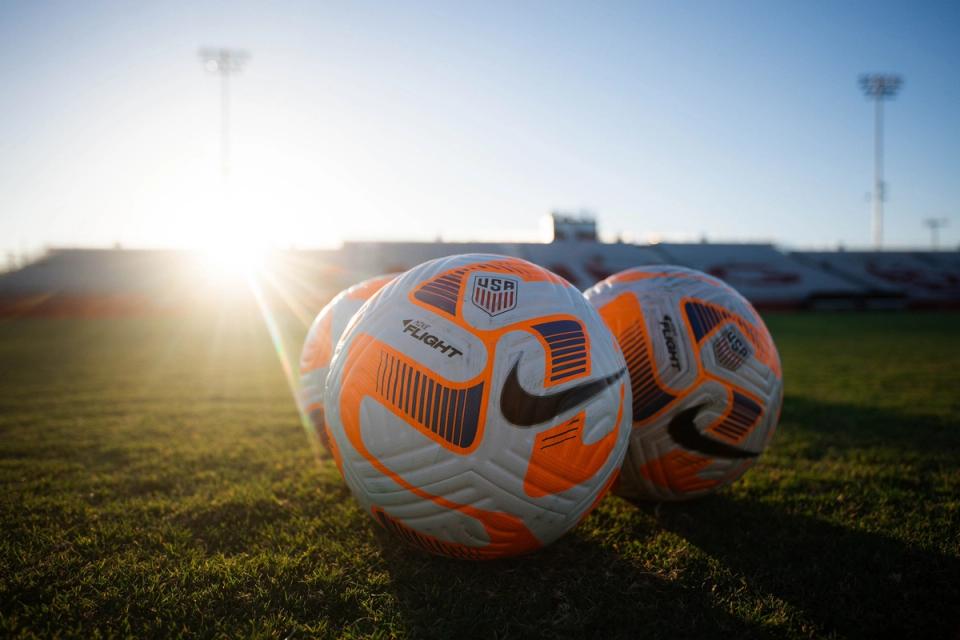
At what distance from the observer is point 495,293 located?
263cm

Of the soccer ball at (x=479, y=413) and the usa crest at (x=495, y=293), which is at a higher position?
the usa crest at (x=495, y=293)

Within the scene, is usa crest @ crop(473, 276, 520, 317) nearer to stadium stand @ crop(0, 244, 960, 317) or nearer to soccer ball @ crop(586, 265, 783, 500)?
soccer ball @ crop(586, 265, 783, 500)

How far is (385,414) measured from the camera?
2.45m

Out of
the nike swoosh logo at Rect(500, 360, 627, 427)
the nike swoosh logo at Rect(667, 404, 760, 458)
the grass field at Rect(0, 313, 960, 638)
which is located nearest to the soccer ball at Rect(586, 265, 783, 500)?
the nike swoosh logo at Rect(667, 404, 760, 458)

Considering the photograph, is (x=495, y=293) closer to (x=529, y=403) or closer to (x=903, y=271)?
(x=529, y=403)

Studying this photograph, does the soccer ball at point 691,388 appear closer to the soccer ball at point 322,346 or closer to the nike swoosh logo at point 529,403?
the nike swoosh logo at point 529,403

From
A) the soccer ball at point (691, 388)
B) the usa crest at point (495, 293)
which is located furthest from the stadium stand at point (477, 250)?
the usa crest at point (495, 293)

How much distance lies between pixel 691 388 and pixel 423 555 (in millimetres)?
1830

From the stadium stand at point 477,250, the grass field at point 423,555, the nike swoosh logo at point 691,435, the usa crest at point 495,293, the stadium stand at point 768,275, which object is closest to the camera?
the grass field at point 423,555

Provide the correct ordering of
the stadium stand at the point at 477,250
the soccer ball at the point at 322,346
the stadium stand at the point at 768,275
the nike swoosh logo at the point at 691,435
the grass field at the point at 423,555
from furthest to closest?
the stadium stand at the point at 768,275 → the stadium stand at the point at 477,250 → the soccer ball at the point at 322,346 → the nike swoosh logo at the point at 691,435 → the grass field at the point at 423,555

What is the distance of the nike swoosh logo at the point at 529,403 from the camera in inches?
92.7

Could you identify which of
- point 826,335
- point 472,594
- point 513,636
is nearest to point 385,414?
point 472,594

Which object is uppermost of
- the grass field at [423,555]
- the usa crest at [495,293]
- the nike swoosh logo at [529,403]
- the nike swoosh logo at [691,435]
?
the usa crest at [495,293]

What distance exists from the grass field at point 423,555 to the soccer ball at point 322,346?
561 mm
